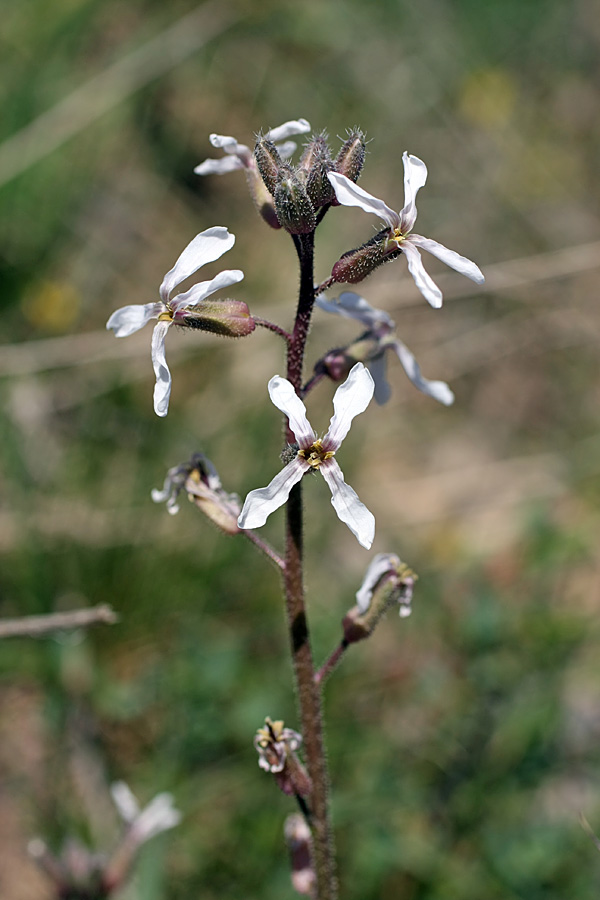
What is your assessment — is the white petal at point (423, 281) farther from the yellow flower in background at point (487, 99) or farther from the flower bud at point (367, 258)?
the yellow flower in background at point (487, 99)

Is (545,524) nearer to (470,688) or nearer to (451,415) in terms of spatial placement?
(470,688)

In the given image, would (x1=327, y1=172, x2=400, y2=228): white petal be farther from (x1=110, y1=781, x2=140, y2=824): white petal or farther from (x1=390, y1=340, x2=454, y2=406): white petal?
(x1=110, y1=781, x2=140, y2=824): white petal

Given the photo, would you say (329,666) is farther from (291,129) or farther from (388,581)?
(291,129)

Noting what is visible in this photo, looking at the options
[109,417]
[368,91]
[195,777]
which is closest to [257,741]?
[195,777]

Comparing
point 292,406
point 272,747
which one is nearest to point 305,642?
point 272,747

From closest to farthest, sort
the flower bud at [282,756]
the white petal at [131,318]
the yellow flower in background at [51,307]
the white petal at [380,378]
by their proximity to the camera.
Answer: the white petal at [131,318] → the flower bud at [282,756] → the white petal at [380,378] → the yellow flower in background at [51,307]

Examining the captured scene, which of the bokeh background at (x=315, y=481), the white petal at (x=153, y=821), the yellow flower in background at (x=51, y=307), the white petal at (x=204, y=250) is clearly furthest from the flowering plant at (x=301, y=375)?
the yellow flower in background at (x=51, y=307)
